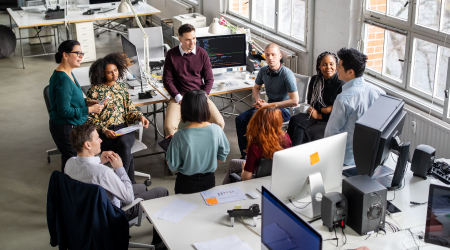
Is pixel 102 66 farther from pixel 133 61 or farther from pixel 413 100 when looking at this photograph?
pixel 413 100

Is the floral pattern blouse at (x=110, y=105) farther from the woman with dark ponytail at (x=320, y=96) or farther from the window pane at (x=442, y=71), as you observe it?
the window pane at (x=442, y=71)

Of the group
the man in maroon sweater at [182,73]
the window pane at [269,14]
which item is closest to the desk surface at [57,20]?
the window pane at [269,14]

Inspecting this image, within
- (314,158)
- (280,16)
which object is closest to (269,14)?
(280,16)

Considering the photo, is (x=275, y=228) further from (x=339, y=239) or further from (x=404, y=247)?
(x=404, y=247)

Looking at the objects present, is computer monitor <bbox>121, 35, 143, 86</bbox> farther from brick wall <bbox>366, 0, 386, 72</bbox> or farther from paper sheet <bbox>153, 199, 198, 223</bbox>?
brick wall <bbox>366, 0, 386, 72</bbox>

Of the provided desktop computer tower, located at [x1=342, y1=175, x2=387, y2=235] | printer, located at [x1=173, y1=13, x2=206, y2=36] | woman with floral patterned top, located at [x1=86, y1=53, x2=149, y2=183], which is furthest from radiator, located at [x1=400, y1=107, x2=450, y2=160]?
printer, located at [x1=173, y1=13, x2=206, y2=36]

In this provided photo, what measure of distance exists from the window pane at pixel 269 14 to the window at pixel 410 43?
79.9 inches

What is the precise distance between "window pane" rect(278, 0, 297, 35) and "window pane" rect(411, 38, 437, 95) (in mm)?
2229

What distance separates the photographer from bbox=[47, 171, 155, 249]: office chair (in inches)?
115

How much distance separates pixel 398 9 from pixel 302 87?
1254 mm

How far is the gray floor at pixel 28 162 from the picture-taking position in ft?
13.2

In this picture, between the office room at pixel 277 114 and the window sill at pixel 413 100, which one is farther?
the window sill at pixel 413 100

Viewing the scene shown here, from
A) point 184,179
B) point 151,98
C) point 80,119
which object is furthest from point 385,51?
point 80,119

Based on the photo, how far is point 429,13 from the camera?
4484 mm
